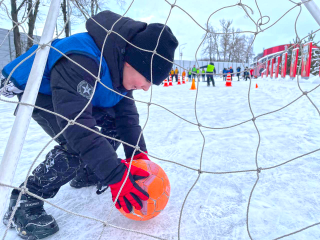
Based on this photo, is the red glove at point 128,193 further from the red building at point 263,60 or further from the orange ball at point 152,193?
the red building at point 263,60

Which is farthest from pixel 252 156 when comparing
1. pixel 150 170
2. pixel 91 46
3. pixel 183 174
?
pixel 91 46

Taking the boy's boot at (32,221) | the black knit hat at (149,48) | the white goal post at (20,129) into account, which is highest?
the black knit hat at (149,48)

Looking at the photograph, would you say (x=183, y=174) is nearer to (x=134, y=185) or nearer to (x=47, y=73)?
(x=134, y=185)

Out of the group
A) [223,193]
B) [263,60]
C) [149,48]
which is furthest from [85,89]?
[263,60]

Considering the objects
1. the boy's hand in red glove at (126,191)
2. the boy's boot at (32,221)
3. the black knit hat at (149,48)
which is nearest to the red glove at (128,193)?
the boy's hand in red glove at (126,191)

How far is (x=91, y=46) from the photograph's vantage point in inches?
46.9

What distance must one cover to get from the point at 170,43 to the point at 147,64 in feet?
0.52

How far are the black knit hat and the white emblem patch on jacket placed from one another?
0.87 ft

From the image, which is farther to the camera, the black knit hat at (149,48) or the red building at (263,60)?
the red building at (263,60)

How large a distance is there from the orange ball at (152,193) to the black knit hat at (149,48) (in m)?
0.48

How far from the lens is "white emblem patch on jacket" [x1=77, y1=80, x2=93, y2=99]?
1.07 metres

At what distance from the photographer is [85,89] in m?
1.09

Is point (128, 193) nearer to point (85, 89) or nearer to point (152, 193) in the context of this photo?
point (152, 193)

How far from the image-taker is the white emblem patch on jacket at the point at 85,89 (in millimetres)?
1072
